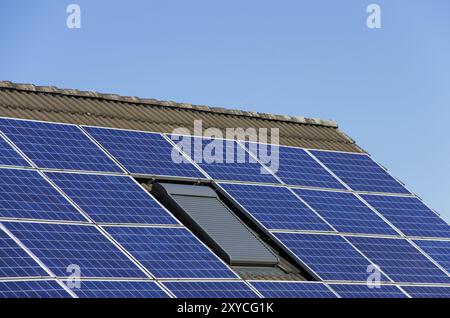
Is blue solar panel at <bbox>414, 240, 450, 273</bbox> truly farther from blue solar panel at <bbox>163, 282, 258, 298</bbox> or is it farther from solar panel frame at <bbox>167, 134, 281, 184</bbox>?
blue solar panel at <bbox>163, 282, 258, 298</bbox>

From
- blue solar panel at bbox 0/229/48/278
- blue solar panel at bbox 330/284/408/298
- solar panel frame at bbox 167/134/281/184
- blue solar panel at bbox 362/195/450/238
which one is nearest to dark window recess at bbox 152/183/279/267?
solar panel frame at bbox 167/134/281/184

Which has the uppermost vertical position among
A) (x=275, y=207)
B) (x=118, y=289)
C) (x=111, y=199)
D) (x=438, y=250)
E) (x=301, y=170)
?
(x=301, y=170)

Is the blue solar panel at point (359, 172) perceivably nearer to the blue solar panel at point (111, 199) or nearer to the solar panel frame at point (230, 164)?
the solar panel frame at point (230, 164)

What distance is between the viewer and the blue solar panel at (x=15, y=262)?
3084 centimetres

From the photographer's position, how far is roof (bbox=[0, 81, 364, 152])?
4097 centimetres

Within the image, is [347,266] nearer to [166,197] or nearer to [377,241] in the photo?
[377,241]

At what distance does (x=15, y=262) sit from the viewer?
3130 centimetres

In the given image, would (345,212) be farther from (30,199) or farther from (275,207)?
(30,199)

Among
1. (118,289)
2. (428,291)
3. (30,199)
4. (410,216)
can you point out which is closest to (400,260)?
(428,291)

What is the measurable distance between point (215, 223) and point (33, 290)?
9.86 meters

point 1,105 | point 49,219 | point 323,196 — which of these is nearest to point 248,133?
point 323,196

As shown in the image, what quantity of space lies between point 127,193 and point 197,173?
162 inches

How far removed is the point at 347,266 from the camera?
129 feet

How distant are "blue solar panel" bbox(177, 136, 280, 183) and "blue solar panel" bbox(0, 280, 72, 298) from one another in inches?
464
